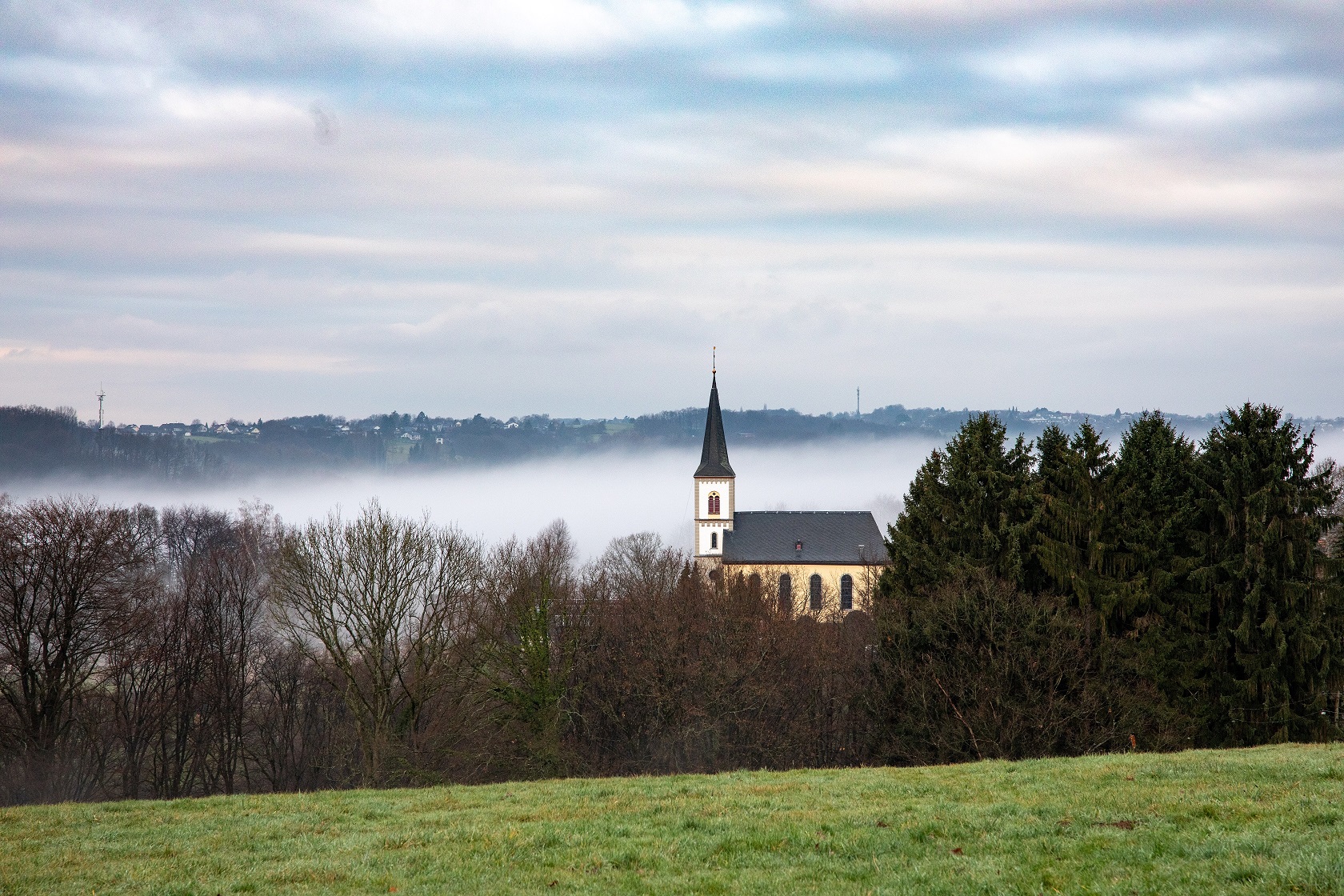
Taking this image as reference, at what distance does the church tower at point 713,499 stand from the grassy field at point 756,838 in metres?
79.7

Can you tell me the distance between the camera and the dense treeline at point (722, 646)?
31656 mm

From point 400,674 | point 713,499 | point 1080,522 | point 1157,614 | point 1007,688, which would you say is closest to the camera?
point 1007,688

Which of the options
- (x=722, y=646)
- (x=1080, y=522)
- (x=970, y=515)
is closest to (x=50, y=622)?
(x=722, y=646)

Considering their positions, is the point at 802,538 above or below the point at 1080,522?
below

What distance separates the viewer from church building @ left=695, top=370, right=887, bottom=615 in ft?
319

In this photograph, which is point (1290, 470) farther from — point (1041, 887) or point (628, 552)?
point (628, 552)

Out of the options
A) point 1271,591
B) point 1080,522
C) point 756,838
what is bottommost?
point 756,838

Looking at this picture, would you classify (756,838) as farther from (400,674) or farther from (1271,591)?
(400,674)

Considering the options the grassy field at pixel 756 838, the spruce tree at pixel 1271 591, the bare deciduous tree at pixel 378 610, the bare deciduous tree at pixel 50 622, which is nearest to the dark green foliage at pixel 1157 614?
the spruce tree at pixel 1271 591

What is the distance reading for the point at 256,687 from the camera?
1961 inches

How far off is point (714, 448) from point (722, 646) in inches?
2342

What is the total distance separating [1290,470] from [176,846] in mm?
31089

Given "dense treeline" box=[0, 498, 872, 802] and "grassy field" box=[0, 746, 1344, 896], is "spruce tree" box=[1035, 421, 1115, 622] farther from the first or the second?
"grassy field" box=[0, 746, 1344, 896]

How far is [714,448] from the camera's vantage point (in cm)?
10012
